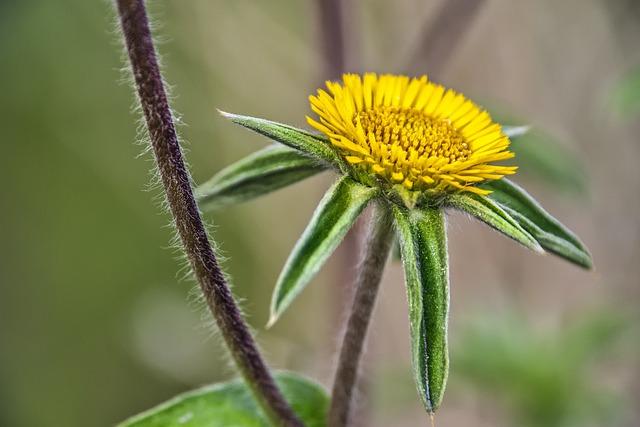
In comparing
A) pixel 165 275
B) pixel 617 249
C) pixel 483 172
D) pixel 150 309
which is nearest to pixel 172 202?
pixel 483 172

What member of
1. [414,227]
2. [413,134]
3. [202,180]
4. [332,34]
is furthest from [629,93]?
[202,180]

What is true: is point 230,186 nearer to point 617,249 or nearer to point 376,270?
point 376,270

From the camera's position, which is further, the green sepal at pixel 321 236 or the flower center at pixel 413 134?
the flower center at pixel 413 134

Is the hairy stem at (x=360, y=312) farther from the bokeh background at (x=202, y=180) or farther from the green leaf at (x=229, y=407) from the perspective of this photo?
the bokeh background at (x=202, y=180)

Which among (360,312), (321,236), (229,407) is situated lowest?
(229,407)

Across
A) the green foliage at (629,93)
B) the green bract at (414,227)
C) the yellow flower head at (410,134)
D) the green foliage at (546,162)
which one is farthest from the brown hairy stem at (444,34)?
the green bract at (414,227)

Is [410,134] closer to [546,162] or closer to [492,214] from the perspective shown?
[492,214]
